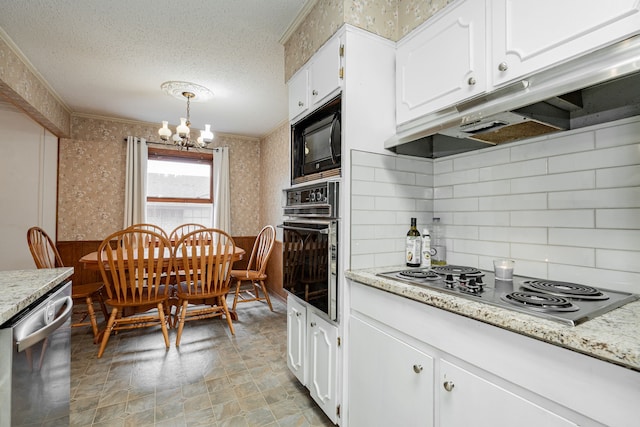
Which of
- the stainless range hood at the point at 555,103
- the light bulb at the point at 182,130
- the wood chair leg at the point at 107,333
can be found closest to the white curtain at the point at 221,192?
the light bulb at the point at 182,130

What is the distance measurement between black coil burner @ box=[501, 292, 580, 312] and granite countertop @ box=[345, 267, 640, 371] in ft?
0.19

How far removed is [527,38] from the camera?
101cm

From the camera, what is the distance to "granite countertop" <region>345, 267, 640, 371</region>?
60 centimetres

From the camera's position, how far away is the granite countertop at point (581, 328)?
1.98 feet

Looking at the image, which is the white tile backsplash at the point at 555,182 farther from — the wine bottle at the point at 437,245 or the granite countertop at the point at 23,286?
the granite countertop at the point at 23,286

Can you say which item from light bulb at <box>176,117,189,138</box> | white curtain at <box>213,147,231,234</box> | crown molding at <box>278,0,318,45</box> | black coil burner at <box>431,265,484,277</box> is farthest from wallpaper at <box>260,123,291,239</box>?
black coil burner at <box>431,265,484,277</box>

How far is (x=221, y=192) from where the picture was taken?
4445 mm

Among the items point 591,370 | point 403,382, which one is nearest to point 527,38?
point 591,370

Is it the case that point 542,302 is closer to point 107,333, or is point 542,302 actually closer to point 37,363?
point 37,363

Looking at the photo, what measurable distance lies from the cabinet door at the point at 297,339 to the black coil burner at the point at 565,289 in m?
1.15

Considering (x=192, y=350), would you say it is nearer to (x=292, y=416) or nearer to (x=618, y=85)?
Result: (x=292, y=416)

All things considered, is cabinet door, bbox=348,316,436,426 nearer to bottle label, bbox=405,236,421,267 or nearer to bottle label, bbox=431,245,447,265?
bottle label, bbox=405,236,421,267

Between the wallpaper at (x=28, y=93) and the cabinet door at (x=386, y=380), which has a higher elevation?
the wallpaper at (x=28, y=93)

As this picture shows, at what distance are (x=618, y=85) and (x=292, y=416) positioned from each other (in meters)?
2.00
